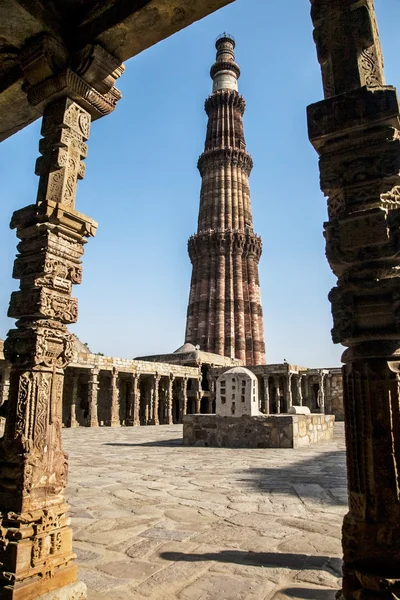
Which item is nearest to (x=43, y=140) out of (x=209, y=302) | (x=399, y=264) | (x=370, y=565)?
(x=399, y=264)

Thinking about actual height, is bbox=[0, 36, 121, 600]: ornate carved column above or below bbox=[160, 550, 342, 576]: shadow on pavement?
above

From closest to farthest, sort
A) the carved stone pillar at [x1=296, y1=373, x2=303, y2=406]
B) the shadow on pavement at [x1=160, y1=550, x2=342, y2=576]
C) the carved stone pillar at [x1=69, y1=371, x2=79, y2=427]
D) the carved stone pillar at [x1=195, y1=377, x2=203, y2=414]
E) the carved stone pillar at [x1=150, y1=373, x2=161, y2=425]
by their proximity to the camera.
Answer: the shadow on pavement at [x1=160, y1=550, x2=342, y2=576], the carved stone pillar at [x1=69, y1=371, x2=79, y2=427], the carved stone pillar at [x1=150, y1=373, x2=161, y2=425], the carved stone pillar at [x1=296, y1=373, x2=303, y2=406], the carved stone pillar at [x1=195, y1=377, x2=203, y2=414]

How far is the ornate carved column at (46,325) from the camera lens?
2.32 m

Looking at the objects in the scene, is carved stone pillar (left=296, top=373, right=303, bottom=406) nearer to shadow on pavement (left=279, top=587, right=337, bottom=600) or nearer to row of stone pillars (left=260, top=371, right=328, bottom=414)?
row of stone pillars (left=260, top=371, right=328, bottom=414)

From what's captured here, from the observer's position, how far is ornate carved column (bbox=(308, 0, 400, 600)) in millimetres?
1730

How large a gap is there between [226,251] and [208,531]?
34.6 m

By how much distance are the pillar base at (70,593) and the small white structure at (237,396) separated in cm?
840

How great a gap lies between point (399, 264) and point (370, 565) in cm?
125

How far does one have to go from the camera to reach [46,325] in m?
2.66

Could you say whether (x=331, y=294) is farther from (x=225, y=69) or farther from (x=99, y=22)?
(x=225, y=69)

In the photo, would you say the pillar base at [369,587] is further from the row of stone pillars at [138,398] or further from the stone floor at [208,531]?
the row of stone pillars at [138,398]

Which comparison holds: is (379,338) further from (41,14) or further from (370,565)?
(41,14)

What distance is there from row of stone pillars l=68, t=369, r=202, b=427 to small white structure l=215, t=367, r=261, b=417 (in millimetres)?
10171

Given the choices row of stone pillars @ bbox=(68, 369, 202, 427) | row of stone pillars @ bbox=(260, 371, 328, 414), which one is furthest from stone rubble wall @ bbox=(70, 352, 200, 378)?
row of stone pillars @ bbox=(260, 371, 328, 414)
